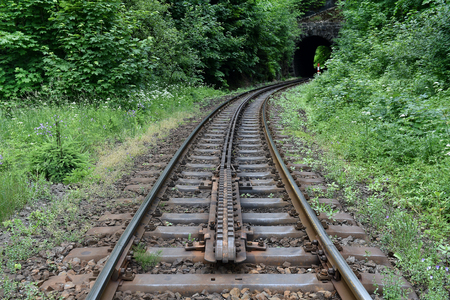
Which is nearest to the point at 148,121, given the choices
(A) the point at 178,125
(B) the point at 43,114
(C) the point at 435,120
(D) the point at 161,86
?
(A) the point at 178,125

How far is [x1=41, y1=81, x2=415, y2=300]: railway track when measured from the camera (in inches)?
92.6

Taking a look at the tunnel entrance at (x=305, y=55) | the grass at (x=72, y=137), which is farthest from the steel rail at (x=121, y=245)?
the tunnel entrance at (x=305, y=55)

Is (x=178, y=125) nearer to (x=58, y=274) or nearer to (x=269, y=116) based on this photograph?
(x=269, y=116)

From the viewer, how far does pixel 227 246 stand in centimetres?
259

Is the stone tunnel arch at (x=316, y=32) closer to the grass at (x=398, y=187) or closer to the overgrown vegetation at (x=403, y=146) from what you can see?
the overgrown vegetation at (x=403, y=146)

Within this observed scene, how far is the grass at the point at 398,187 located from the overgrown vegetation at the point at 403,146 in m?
0.01

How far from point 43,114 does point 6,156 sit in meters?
2.49

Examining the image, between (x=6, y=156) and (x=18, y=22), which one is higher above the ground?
(x=18, y=22)

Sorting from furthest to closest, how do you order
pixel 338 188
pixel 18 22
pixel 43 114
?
pixel 18 22, pixel 43 114, pixel 338 188

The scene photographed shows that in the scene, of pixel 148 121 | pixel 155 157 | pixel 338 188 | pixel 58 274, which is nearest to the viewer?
pixel 58 274

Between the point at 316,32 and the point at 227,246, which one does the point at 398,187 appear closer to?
the point at 227,246

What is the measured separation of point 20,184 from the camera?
13.3 ft

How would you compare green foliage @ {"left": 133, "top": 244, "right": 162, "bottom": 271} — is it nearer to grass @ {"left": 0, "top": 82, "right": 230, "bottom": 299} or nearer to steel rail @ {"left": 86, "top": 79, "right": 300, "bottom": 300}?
grass @ {"left": 0, "top": 82, "right": 230, "bottom": 299}

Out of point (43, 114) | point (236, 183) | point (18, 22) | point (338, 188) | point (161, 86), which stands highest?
point (18, 22)
